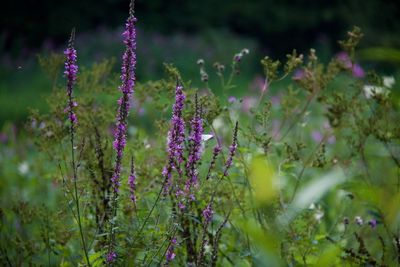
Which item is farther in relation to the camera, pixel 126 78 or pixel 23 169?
pixel 23 169

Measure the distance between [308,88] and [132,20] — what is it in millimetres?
1537

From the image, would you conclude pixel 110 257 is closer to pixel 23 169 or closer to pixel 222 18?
pixel 23 169

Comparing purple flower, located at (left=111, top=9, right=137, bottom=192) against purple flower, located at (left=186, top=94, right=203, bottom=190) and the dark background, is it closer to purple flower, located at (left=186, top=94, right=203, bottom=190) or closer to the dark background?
purple flower, located at (left=186, top=94, right=203, bottom=190)

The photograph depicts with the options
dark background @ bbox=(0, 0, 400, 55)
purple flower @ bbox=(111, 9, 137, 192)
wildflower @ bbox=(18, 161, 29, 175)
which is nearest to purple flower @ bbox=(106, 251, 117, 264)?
purple flower @ bbox=(111, 9, 137, 192)

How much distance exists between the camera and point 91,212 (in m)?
3.49

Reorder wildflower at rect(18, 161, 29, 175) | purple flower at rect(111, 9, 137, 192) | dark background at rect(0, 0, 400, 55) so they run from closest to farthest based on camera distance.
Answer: purple flower at rect(111, 9, 137, 192) < wildflower at rect(18, 161, 29, 175) < dark background at rect(0, 0, 400, 55)

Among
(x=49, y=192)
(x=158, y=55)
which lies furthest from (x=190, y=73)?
(x=49, y=192)

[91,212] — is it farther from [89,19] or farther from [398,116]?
[89,19]

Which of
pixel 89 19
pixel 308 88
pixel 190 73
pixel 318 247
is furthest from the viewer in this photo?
pixel 89 19

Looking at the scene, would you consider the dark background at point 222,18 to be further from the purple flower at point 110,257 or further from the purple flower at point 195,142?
the purple flower at point 110,257

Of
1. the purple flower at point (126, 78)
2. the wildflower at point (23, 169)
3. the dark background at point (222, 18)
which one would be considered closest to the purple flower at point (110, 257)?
the purple flower at point (126, 78)

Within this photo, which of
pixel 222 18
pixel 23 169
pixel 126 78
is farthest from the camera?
pixel 222 18

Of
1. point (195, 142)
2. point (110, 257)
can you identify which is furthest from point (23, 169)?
point (195, 142)

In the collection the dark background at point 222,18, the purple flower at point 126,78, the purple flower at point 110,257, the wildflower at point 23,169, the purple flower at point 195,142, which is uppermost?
the dark background at point 222,18
